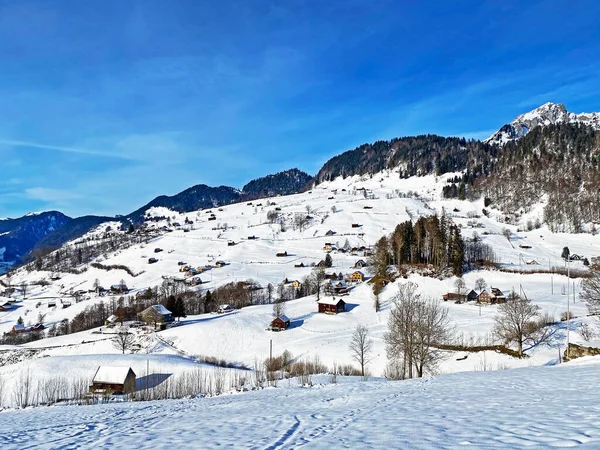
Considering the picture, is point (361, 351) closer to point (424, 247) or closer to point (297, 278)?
point (424, 247)

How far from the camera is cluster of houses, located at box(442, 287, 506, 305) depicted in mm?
67000

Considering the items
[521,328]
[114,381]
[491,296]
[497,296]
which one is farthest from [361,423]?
[491,296]

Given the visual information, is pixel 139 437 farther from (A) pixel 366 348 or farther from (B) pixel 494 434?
(A) pixel 366 348

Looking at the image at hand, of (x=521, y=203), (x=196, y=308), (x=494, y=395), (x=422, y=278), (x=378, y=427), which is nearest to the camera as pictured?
(x=378, y=427)

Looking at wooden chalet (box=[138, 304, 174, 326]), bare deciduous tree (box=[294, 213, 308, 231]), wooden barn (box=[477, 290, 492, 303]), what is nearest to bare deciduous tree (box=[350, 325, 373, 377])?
wooden barn (box=[477, 290, 492, 303])

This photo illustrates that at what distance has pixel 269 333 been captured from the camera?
200 feet

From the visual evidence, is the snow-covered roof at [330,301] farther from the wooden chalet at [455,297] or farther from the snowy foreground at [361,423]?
the snowy foreground at [361,423]

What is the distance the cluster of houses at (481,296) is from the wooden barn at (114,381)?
55.0m

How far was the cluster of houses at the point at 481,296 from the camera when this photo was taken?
67000 millimetres

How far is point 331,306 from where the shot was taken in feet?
231

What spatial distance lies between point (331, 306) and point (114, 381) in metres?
40.1

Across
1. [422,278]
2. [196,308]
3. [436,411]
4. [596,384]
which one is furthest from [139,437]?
[196,308]

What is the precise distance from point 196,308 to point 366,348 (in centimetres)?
5635

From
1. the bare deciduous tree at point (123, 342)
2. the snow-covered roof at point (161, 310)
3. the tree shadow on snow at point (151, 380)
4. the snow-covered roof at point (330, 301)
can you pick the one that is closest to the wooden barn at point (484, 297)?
the snow-covered roof at point (330, 301)
